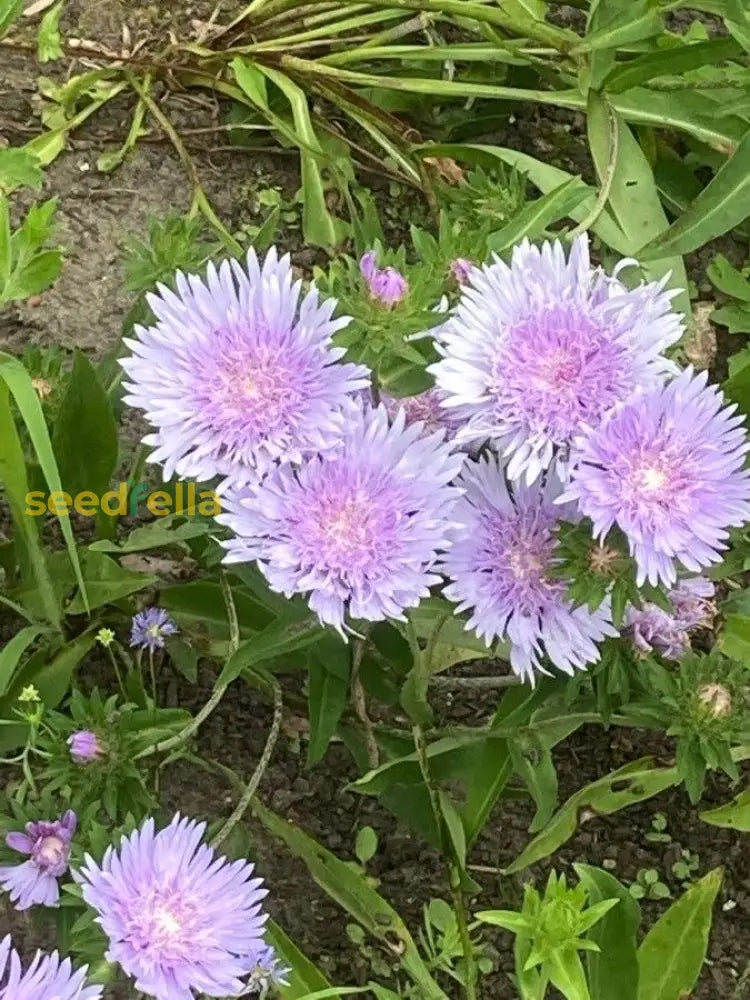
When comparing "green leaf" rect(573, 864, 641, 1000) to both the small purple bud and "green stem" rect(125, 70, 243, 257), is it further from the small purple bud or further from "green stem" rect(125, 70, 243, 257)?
"green stem" rect(125, 70, 243, 257)

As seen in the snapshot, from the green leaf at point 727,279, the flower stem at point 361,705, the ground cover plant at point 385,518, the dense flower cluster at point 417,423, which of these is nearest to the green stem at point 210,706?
the ground cover plant at point 385,518

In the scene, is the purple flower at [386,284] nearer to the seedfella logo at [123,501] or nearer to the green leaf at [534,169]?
the seedfella logo at [123,501]

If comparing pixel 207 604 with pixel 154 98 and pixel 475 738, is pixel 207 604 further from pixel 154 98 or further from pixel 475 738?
pixel 154 98

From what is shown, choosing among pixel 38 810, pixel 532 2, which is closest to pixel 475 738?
pixel 38 810

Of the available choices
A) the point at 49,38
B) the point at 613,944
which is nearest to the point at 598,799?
the point at 613,944

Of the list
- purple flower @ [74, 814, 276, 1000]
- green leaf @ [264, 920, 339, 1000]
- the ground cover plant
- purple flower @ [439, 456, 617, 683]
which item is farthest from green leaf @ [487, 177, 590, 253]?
green leaf @ [264, 920, 339, 1000]

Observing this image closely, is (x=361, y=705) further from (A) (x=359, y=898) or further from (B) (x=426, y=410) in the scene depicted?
(B) (x=426, y=410)
